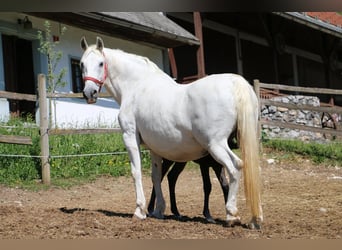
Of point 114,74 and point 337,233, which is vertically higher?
point 114,74

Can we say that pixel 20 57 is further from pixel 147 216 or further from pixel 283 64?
pixel 283 64

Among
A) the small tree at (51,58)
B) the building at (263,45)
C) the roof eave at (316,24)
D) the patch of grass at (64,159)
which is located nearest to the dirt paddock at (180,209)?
the patch of grass at (64,159)

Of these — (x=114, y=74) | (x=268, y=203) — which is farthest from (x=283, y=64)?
(x=114, y=74)

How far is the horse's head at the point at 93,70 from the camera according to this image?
4898mm

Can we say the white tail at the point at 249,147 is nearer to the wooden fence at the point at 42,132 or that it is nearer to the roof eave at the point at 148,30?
the wooden fence at the point at 42,132

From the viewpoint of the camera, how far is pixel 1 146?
7852 millimetres

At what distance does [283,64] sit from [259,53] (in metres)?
1.23

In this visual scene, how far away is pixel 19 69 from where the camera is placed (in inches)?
472

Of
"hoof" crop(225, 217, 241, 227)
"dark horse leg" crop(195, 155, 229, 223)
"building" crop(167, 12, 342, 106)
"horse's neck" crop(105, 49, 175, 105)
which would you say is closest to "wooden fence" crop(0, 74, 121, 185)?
"horse's neck" crop(105, 49, 175, 105)

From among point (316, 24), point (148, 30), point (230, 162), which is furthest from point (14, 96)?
point (316, 24)

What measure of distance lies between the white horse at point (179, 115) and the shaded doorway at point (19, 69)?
21.3 feet

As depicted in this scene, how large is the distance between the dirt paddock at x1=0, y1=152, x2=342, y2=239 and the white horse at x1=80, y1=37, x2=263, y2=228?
0.39m

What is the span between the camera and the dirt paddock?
390cm

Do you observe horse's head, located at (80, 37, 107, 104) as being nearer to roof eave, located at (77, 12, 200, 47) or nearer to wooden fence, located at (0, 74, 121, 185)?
wooden fence, located at (0, 74, 121, 185)
